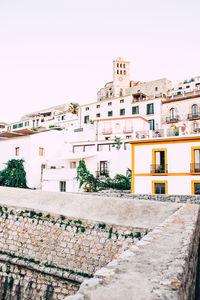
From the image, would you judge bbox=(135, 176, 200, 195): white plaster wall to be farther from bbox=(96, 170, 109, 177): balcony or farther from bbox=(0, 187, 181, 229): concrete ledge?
bbox=(0, 187, 181, 229): concrete ledge

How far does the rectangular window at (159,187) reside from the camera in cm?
2108

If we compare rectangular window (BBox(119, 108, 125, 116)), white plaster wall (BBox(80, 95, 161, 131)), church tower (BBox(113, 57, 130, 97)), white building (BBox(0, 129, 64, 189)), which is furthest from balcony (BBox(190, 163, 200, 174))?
church tower (BBox(113, 57, 130, 97))

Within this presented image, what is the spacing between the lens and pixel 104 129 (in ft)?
116

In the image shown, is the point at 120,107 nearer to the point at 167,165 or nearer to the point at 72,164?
the point at 72,164

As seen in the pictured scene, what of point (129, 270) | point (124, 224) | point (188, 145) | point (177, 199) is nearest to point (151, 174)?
point (188, 145)

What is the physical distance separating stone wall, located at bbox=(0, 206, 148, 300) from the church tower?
63.6 meters

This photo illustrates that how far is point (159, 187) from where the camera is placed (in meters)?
21.3

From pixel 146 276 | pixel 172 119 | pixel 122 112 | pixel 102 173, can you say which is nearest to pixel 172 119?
pixel 172 119

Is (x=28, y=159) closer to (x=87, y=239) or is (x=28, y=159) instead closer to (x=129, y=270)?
(x=87, y=239)

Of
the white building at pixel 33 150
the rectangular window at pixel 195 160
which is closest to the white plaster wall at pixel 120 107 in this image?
the white building at pixel 33 150

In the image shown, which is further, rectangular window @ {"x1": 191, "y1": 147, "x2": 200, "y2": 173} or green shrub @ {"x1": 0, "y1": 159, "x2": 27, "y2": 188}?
green shrub @ {"x1": 0, "y1": 159, "x2": 27, "y2": 188}

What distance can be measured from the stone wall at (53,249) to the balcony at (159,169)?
12637mm

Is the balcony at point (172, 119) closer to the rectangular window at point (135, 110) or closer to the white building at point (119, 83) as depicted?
the rectangular window at point (135, 110)

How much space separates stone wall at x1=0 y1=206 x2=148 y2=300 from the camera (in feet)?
28.0
